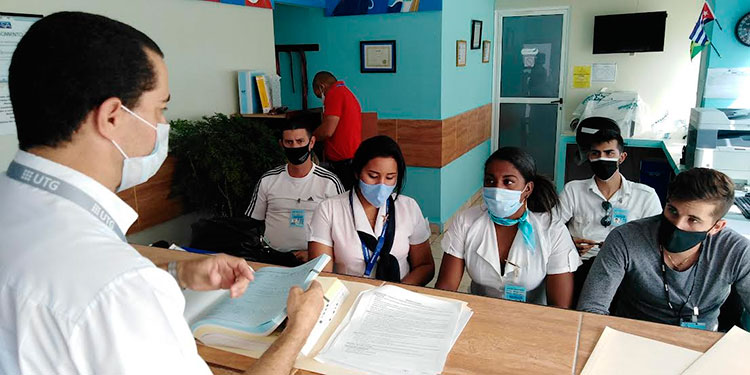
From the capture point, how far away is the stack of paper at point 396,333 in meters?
1.13

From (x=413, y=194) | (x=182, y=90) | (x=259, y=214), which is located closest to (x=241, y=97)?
(x=182, y=90)

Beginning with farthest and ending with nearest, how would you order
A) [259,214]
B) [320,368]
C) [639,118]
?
[639,118] → [259,214] → [320,368]

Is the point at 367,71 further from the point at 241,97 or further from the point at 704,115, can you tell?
the point at 704,115

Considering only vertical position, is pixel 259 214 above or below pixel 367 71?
below

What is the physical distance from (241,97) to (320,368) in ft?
10.4

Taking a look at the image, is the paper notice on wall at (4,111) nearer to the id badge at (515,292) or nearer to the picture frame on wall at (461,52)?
the id badge at (515,292)

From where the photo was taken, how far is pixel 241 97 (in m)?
3.99

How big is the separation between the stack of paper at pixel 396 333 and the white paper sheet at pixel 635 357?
12.1 inches

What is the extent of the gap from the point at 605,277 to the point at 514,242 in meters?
0.34

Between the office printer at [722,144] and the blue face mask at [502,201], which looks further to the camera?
the office printer at [722,144]

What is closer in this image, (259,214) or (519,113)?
(259,214)

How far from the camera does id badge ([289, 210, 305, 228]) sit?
2777mm

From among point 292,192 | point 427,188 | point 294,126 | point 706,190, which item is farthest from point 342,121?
point 706,190

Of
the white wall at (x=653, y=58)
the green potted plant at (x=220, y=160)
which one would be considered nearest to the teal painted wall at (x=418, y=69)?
the white wall at (x=653, y=58)
